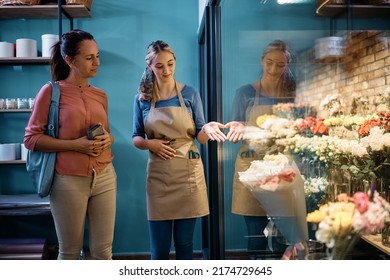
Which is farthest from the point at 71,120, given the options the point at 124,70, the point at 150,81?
the point at 124,70

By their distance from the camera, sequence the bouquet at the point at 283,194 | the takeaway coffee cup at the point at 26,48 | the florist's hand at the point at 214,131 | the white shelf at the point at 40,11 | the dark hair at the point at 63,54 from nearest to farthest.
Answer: the bouquet at the point at 283,194 → the dark hair at the point at 63,54 → the florist's hand at the point at 214,131 → the white shelf at the point at 40,11 → the takeaway coffee cup at the point at 26,48

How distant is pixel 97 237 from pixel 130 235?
58 cm

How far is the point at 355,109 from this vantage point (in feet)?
3.23

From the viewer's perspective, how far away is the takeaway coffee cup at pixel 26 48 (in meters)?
2.31

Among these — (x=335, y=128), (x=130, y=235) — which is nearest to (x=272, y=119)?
(x=335, y=128)

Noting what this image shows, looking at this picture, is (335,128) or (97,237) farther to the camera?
(97,237)

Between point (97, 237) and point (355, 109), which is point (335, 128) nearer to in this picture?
point (355, 109)

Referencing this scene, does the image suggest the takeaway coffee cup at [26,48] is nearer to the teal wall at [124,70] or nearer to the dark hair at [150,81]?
the teal wall at [124,70]

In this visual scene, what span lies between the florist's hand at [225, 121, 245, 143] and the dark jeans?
1.29 feet

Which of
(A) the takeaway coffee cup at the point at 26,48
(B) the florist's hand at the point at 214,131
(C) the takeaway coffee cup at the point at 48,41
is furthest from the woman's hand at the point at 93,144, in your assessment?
(A) the takeaway coffee cup at the point at 26,48

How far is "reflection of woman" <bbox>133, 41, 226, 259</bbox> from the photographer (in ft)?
5.60

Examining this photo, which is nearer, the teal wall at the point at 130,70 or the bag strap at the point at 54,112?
the bag strap at the point at 54,112

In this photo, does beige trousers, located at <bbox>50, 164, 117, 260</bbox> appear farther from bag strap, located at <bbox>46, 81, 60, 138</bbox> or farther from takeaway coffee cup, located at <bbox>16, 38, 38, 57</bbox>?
takeaway coffee cup, located at <bbox>16, 38, 38, 57</bbox>

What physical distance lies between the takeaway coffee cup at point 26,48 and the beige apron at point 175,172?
976mm
